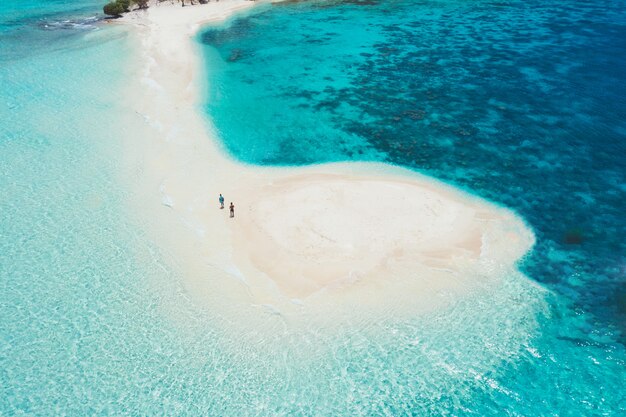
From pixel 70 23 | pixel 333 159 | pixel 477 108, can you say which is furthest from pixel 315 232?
pixel 70 23

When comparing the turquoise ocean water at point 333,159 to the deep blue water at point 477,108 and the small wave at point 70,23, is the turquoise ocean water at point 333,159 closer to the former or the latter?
the deep blue water at point 477,108

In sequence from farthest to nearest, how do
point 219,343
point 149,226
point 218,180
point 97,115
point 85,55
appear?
1. point 85,55
2. point 97,115
3. point 218,180
4. point 149,226
5. point 219,343

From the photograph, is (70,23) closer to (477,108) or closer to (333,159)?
(333,159)

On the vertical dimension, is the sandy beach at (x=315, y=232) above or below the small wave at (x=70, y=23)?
below

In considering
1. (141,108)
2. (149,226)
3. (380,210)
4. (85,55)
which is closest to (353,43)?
(141,108)

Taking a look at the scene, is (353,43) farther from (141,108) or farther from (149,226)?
(149,226)

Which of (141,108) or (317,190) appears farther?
(141,108)

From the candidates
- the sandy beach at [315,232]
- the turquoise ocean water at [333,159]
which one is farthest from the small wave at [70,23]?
the sandy beach at [315,232]

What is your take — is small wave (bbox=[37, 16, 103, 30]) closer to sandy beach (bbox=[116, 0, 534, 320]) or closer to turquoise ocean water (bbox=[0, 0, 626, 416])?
turquoise ocean water (bbox=[0, 0, 626, 416])
